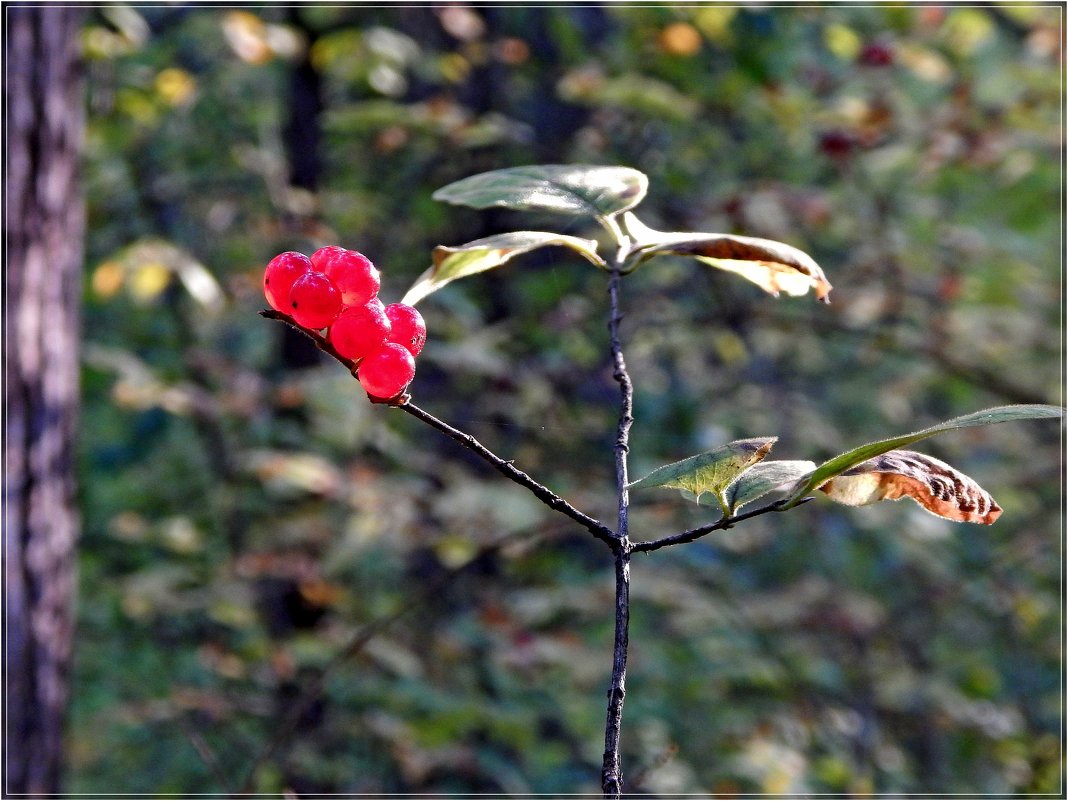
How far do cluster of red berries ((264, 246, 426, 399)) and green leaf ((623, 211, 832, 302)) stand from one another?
0.70 ft

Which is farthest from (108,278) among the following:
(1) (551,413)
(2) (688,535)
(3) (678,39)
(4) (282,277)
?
(2) (688,535)

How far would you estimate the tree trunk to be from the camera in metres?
1.78

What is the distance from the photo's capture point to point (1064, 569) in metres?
3.31

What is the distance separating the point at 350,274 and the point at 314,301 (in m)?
0.04

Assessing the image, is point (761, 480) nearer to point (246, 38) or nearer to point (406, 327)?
point (406, 327)

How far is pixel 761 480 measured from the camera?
25.9 inches

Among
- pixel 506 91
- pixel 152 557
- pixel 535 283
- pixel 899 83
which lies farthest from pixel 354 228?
pixel 899 83

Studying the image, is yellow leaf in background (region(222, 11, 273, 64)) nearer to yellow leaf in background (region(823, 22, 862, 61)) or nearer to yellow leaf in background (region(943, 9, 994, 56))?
yellow leaf in background (region(823, 22, 862, 61))

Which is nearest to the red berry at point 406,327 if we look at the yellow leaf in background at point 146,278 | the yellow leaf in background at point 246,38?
the yellow leaf in background at point 146,278

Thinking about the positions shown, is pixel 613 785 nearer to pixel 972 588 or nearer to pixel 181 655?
pixel 972 588

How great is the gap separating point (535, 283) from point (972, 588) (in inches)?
75.9

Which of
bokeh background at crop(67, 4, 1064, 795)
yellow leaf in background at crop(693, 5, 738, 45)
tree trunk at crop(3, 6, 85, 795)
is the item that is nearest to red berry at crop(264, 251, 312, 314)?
tree trunk at crop(3, 6, 85, 795)

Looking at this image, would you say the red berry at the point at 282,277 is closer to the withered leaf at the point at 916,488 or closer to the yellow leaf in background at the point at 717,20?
the withered leaf at the point at 916,488

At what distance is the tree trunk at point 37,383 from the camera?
1.78 metres
